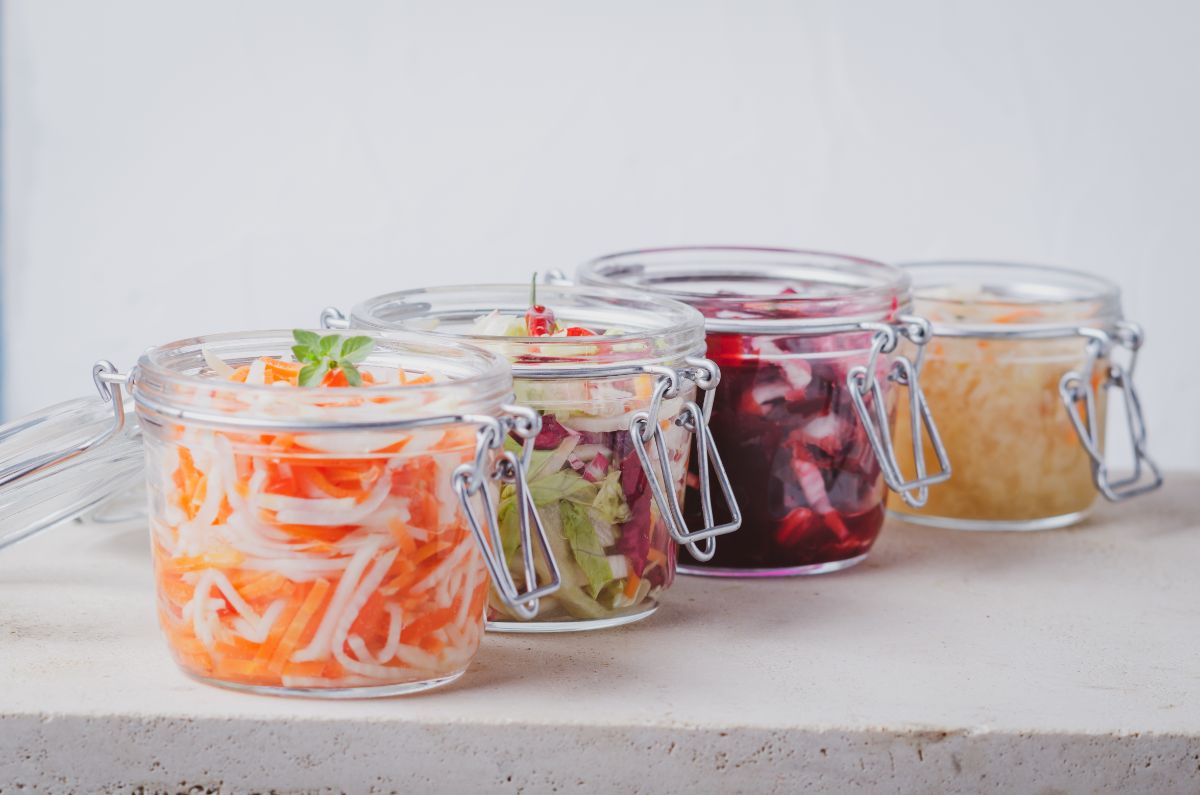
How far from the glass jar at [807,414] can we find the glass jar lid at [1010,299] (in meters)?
0.15

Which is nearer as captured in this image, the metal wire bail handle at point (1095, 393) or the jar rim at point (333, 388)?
the jar rim at point (333, 388)

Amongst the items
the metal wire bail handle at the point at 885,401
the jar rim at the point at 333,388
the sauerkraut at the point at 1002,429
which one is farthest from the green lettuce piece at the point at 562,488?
the sauerkraut at the point at 1002,429

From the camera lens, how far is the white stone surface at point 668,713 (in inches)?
42.7

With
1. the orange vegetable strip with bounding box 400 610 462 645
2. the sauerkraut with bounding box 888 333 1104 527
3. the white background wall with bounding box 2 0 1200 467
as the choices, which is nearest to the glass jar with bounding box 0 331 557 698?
the orange vegetable strip with bounding box 400 610 462 645

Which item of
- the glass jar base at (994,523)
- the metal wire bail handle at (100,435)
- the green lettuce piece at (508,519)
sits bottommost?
the glass jar base at (994,523)

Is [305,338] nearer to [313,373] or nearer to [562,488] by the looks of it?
[313,373]

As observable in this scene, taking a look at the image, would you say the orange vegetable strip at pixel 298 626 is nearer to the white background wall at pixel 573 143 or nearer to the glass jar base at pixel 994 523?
the glass jar base at pixel 994 523

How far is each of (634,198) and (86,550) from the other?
1306mm

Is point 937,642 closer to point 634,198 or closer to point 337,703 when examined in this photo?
point 337,703

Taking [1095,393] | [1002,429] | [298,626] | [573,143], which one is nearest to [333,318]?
[298,626]

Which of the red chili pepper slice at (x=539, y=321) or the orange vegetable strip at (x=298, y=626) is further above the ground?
the red chili pepper slice at (x=539, y=321)

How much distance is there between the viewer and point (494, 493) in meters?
1.14

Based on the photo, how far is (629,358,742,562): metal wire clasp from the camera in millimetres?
1237

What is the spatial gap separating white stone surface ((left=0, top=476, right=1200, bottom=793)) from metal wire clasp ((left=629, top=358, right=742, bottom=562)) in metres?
0.09
